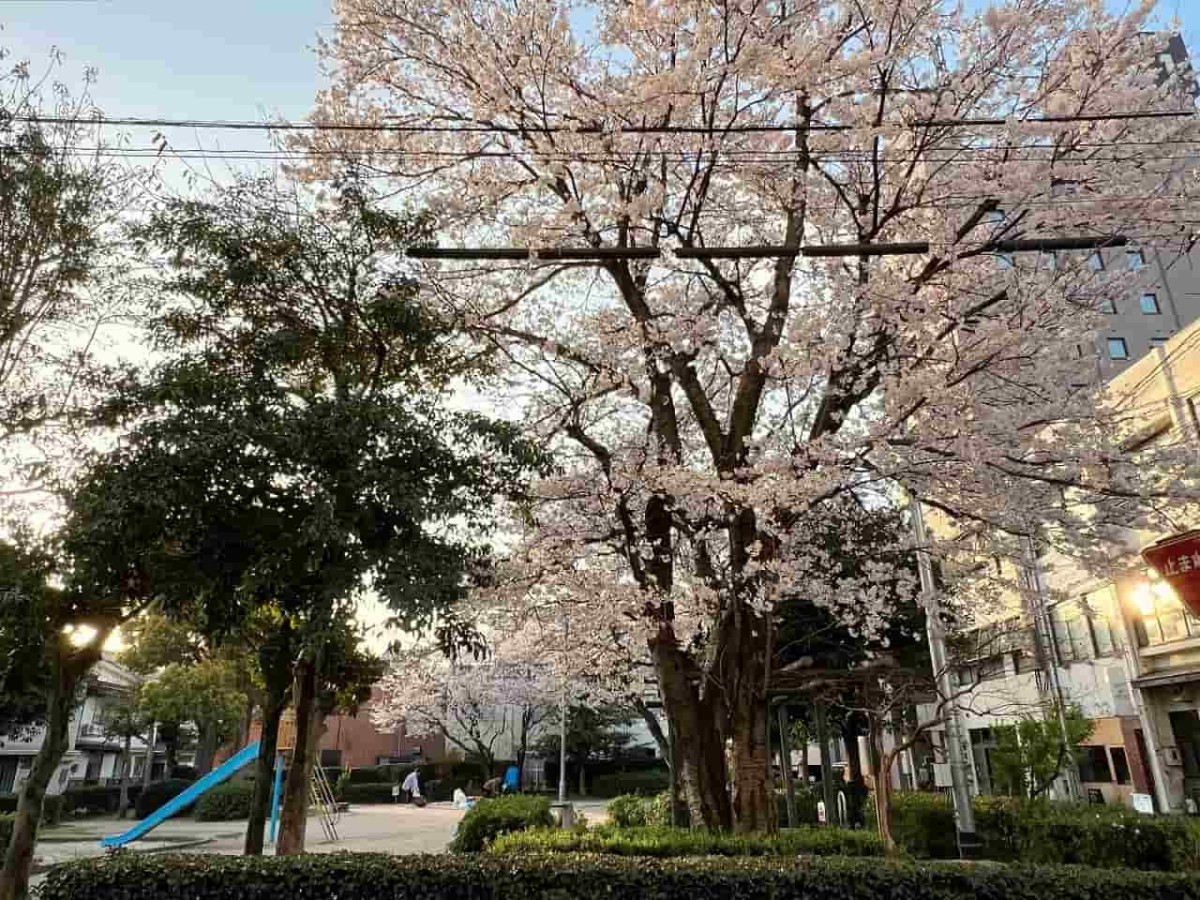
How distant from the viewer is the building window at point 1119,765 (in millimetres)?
18125

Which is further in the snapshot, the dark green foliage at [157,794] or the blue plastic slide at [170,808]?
the dark green foliage at [157,794]

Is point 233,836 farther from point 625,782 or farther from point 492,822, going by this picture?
point 625,782

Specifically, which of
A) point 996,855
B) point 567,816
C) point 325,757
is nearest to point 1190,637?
point 996,855

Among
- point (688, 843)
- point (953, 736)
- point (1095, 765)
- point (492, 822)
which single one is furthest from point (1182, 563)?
point (1095, 765)

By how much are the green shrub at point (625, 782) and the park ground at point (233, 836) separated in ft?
27.4

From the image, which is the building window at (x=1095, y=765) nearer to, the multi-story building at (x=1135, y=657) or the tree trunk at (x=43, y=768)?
the multi-story building at (x=1135, y=657)

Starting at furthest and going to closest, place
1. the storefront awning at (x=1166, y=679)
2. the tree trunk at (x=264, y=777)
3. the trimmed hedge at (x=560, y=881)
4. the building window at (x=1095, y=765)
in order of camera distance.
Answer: the building window at (x=1095, y=765) → the storefront awning at (x=1166, y=679) → the tree trunk at (x=264, y=777) → the trimmed hedge at (x=560, y=881)

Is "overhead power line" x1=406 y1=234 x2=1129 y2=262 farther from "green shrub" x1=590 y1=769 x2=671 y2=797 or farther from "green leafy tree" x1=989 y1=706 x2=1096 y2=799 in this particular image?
"green shrub" x1=590 y1=769 x2=671 y2=797

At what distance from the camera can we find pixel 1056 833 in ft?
35.2

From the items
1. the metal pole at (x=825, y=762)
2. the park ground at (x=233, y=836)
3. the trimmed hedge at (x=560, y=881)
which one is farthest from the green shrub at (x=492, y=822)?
the metal pole at (x=825, y=762)

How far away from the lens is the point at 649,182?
348 inches

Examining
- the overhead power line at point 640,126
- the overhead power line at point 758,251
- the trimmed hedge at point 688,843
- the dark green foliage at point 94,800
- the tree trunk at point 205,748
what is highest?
the overhead power line at point 640,126

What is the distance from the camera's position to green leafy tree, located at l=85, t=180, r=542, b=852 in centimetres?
607

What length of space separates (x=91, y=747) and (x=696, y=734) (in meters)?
35.6
